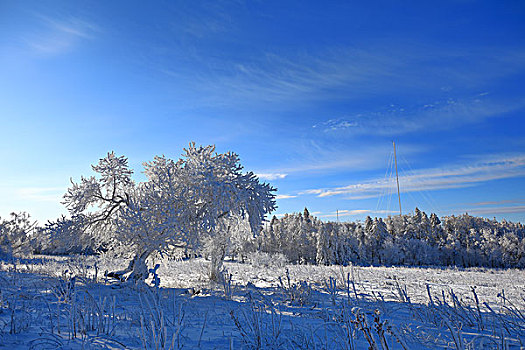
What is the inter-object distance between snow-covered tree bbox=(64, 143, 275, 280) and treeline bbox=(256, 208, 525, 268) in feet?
148

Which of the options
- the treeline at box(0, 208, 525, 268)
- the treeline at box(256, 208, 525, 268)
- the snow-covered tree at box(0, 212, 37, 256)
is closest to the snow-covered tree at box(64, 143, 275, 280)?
the snow-covered tree at box(0, 212, 37, 256)

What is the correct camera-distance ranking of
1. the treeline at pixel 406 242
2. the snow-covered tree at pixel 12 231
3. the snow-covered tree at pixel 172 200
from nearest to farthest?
the snow-covered tree at pixel 172 200 → the snow-covered tree at pixel 12 231 → the treeline at pixel 406 242

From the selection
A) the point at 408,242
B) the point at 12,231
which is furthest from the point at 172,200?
the point at 408,242

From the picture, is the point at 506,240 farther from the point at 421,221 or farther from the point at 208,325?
the point at 208,325

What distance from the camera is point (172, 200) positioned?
11758 mm

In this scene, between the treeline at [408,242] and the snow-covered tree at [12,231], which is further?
the treeline at [408,242]

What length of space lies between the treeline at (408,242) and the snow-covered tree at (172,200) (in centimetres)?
4520

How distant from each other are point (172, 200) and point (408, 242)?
226ft

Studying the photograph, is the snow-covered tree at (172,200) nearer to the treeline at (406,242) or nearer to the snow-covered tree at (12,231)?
the snow-covered tree at (12,231)

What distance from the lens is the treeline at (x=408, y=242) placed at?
60.6m

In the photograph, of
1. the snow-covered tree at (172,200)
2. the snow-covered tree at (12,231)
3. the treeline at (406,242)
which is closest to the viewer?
the snow-covered tree at (172,200)

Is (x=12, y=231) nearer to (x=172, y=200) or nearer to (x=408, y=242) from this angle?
(x=172, y=200)

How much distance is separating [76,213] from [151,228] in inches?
181

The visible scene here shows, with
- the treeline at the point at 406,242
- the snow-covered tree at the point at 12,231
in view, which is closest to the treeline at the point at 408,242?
the treeline at the point at 406,242
